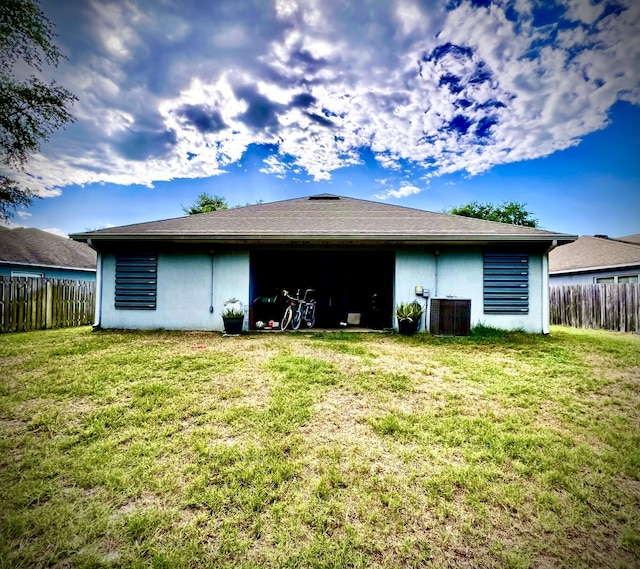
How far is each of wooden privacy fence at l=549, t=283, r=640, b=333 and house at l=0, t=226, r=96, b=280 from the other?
65.9 feet

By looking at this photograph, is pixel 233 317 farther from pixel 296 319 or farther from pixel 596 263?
pixel 596 263

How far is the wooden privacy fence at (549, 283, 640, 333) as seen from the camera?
8.06m

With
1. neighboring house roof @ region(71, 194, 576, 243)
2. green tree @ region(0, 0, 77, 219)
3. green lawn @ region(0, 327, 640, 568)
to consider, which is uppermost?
A: green tree @ region(0, 0, 77, 219)

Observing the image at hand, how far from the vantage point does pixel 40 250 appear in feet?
42.5

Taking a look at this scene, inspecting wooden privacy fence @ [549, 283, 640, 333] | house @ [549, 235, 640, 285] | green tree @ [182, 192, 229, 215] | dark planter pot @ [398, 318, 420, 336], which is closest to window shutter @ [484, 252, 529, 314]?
dark planter pot @ [398, 318, 420, 336]

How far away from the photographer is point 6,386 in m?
3.42

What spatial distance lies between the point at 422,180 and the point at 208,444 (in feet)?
50.5

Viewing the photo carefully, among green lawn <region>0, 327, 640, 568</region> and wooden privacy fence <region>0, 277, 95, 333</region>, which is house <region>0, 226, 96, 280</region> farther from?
green lawn <region>0, 327, 640, 568</region>

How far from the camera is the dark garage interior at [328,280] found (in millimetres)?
8789

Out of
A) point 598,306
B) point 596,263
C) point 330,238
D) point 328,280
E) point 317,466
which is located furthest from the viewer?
point 596,263

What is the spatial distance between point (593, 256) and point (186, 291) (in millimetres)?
15978

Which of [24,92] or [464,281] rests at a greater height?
[24,92]

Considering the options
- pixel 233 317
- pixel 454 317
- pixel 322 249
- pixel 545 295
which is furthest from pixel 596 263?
pixel 233 317

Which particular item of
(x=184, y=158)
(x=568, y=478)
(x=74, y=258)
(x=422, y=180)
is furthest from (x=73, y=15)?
(x=422, y=180)
